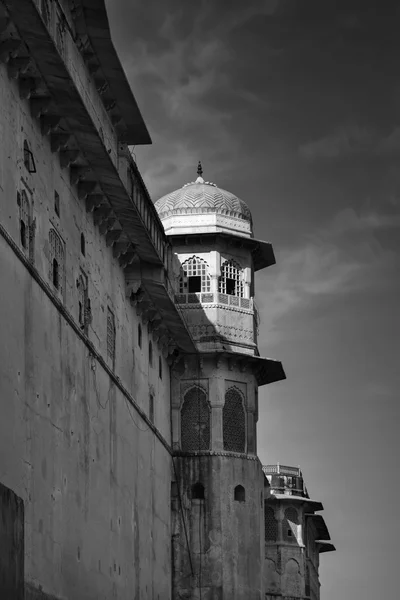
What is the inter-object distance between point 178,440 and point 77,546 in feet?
47.0

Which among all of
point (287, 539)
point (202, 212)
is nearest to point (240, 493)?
point (202, 212)

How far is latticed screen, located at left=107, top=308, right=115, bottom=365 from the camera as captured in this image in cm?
3195

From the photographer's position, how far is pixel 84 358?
2875 centimetres

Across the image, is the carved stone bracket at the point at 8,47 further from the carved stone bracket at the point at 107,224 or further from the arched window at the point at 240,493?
the arched window at the point at 240,493

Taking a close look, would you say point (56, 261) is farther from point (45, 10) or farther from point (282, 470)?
point (282, 470)

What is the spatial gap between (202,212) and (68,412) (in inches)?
696

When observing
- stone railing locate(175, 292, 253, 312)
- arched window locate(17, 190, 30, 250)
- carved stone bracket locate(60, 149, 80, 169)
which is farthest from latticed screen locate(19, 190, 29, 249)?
stone railing locate(175, 292, 253, 312)

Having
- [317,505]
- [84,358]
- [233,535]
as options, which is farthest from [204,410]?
[317,505]

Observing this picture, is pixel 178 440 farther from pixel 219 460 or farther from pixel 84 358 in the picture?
pixel 84 358

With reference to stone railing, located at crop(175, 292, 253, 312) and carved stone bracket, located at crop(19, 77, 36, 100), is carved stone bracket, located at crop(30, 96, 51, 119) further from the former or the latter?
stone railing, located at crop(175, 292, 253, 312)

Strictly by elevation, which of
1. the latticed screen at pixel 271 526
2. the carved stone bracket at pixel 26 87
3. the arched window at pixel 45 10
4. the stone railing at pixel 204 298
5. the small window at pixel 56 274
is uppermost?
the arched window at pixel 45 10

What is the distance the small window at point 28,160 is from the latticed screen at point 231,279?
18.9m

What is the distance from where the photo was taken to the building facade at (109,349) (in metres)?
23.6

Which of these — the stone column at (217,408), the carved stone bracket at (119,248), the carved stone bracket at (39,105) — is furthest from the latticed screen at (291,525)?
the carved stone bracket at (39,105)
